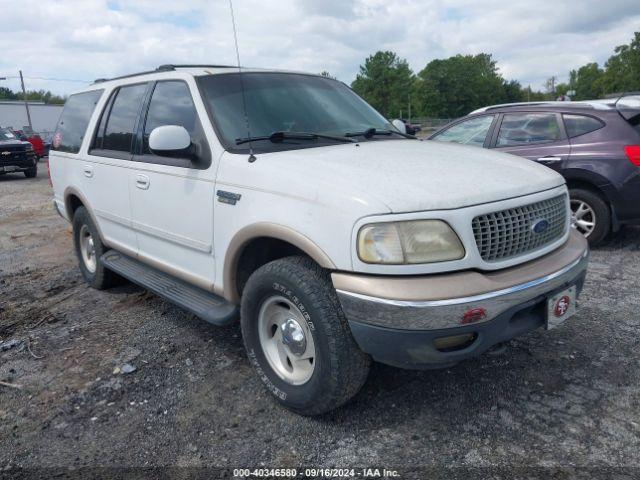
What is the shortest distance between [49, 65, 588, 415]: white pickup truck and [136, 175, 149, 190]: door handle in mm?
17

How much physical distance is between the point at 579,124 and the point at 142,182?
16.1ft

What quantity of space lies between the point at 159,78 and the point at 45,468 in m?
2.76

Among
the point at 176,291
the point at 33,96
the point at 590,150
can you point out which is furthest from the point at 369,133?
the point at 33,96

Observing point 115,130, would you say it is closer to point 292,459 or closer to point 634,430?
point 292,459

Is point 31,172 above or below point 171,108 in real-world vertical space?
below

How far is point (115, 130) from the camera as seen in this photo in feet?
15.0

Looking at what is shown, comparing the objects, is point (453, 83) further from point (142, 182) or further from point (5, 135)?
point (142, 182)

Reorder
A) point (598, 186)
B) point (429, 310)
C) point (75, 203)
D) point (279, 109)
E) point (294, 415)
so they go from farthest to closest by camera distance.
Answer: point (598, 186) < point (75, 203) < point (279, 109) < point (294, 415) < point (429, 310)

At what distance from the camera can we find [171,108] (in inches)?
153

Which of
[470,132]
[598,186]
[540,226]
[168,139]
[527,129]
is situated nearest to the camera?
[540,226]

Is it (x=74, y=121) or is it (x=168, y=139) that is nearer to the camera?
(x=168, y=139)

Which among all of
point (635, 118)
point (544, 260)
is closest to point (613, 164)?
point (635, 118)

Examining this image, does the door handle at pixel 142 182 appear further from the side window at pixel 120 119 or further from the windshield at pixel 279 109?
the windshield at pixel 279 109

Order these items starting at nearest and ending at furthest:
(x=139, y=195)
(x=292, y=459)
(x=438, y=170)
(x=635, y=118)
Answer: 1. (x=292, y=459)
2. (x=438, y=170)
3. (x=139, y=195)
4. (x=635, y=118)
